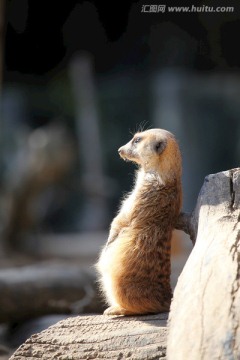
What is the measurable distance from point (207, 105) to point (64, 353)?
11.1m

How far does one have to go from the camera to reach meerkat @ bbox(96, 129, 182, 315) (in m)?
2.74

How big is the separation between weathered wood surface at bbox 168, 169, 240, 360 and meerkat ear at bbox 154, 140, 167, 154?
0.27m

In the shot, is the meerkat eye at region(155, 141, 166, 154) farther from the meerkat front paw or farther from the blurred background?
the blurred background

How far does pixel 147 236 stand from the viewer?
2756mm

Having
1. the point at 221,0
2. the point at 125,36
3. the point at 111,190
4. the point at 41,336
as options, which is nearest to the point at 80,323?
the point at 41,336

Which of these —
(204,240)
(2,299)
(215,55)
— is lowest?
(2,299)

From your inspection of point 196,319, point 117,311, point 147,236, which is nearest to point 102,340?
point 117,311

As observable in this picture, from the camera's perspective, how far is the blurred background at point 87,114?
7.75 m

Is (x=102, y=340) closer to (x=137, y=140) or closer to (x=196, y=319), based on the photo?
(x=196, y=319)

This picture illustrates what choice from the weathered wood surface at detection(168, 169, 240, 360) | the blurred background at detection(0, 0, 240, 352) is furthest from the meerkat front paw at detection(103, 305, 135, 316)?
the blurred background at detection(0, 0, 240, 352)

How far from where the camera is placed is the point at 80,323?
281 cm

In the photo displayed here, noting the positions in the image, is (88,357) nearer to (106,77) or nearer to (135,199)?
(135,199)

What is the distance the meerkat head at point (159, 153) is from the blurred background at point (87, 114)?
3146 millimetres

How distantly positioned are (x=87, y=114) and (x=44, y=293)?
8.97m
